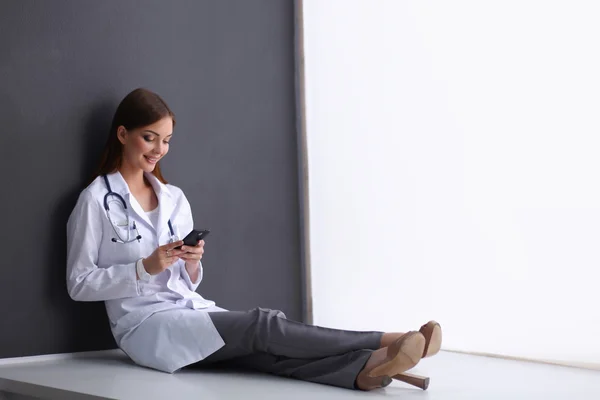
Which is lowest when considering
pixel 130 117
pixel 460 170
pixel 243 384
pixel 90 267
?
pixel 243 384

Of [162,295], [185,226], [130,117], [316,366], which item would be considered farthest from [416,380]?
[130,117]

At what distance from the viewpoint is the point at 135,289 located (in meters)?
3.08

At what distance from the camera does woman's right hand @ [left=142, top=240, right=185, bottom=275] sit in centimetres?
301

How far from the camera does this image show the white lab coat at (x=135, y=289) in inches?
116

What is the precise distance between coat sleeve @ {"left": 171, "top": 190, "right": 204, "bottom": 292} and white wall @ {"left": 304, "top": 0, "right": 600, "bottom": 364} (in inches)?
40.6

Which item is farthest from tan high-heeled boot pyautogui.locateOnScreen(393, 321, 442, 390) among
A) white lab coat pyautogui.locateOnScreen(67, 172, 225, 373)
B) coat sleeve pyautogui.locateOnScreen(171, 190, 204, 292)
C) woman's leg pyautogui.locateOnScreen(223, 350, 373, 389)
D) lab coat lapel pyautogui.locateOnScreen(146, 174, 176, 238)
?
lab coat lapel pyautogui.locateOnScreen(146, 174, 176, 238)

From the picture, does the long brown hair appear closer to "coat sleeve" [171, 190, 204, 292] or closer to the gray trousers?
"coat sleeve" [171, 190, 204, 292]

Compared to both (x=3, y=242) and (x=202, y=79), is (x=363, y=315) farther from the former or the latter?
(x=3, y=242)

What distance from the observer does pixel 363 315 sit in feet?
13.8

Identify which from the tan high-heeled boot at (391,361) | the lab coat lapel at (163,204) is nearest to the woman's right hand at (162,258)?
the lab coat lapel at (163,204)

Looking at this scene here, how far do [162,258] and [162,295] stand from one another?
253 millimetres

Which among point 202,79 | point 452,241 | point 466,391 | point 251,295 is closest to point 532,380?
point 466,391

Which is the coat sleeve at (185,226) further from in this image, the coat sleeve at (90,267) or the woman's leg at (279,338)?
the woman's leg at (279,338)

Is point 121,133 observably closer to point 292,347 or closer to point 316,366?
point 292,347
